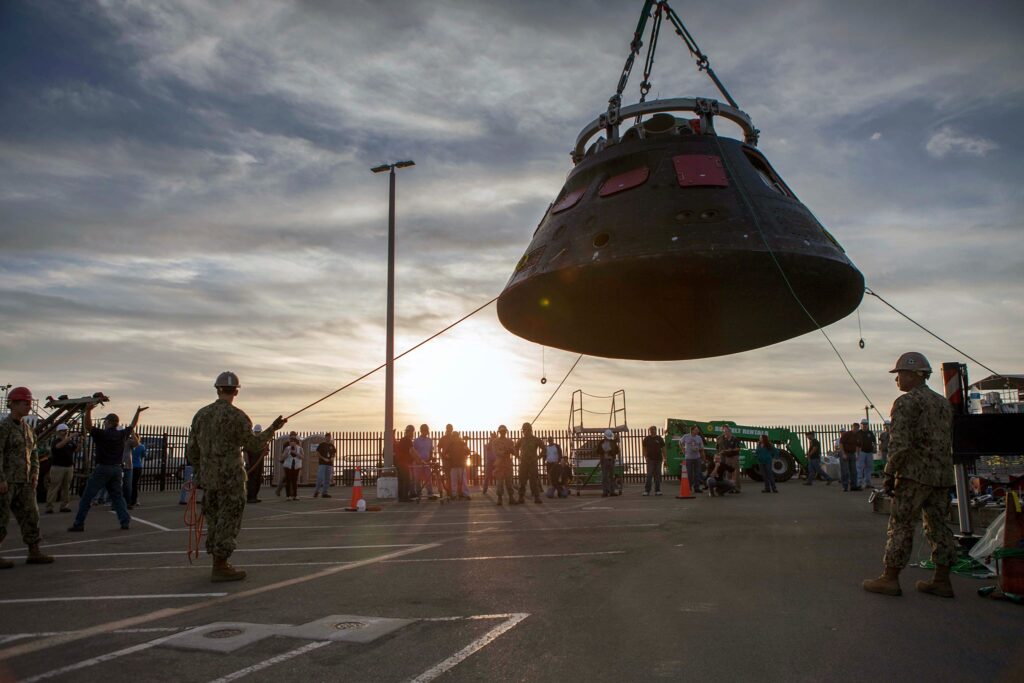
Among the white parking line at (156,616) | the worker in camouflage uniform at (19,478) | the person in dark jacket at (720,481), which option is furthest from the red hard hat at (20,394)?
the person in dark jacket at (720,481)

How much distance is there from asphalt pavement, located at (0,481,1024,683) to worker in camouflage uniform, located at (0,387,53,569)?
35 cm

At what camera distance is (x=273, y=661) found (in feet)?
12.0

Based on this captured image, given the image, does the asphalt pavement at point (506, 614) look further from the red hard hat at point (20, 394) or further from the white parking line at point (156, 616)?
the red hard hat at point (20, 394)

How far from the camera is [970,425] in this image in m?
6.99

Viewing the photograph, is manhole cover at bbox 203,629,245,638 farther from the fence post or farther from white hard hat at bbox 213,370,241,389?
the fence post

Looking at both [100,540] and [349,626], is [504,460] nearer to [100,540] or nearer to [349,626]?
[100,540]

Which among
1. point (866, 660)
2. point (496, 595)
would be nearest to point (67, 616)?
point (496, 595)

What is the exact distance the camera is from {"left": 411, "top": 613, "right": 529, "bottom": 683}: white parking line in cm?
339

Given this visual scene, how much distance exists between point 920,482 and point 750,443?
22.3 m

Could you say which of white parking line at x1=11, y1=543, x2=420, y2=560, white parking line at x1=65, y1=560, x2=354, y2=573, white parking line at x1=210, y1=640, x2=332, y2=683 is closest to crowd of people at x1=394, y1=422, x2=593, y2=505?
white parking line at x1=11, y1=543, x2=420, y2=560

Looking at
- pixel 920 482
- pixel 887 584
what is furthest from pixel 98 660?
pixel 920 482

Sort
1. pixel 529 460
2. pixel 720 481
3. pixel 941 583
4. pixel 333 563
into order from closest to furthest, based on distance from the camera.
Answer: pixel 941 583 < pixel 333 563 < pixel 529 460 < pixel 720 481

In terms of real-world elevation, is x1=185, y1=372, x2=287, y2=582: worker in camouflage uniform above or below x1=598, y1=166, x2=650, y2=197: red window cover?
below

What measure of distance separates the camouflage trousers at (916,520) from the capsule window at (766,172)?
9.32 feet
